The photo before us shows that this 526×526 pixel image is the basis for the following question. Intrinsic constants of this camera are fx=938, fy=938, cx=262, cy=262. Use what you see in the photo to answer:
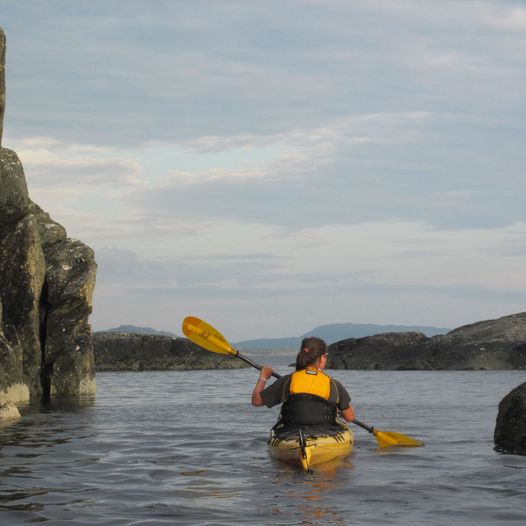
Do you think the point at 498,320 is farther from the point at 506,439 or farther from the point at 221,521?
the point at 221,521

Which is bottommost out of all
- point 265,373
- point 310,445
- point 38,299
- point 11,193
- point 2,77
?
point 310,445

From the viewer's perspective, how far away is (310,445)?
13.8 metres

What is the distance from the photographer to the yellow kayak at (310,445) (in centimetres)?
1361

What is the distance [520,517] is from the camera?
10055mm

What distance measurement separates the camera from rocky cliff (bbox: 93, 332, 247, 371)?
56312 millimetres

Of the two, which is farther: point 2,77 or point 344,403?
point 2,77

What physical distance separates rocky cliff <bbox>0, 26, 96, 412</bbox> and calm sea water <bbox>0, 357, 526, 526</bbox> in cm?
501

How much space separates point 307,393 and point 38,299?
1813 centimetres

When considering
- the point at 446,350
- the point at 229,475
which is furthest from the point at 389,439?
the point at 446,350

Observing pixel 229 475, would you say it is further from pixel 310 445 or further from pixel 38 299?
pixel 38 299

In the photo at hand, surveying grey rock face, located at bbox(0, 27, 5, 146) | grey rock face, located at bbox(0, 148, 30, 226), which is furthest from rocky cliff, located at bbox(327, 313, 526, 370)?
grey rock face, located at bbox(0, 27, 5, 146)

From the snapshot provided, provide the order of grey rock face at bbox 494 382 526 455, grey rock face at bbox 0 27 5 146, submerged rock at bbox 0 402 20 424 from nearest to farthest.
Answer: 1. grey rock face at bbox 494 382 526 455
2. submerged rock at bbox 0 402 20 424
3. grey rock face at bbox 0 27 5 146

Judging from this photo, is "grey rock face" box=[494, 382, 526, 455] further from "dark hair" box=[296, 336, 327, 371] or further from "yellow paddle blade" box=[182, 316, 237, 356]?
"yellow paddle blade" box=[182, 316, 237, 356]

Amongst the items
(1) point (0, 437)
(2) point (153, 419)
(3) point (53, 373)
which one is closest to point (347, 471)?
(1) point (0, 437)
